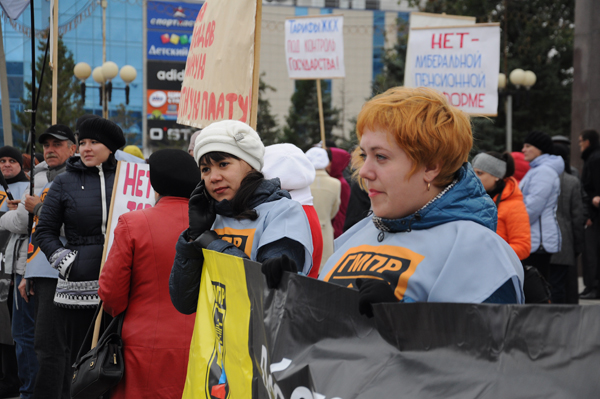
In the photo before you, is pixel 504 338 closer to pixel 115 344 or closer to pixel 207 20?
pixel 115 344

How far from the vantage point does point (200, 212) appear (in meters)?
2.75

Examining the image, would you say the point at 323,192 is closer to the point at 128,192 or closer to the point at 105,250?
the point at 128,192

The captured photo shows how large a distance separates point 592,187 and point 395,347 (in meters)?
9.08

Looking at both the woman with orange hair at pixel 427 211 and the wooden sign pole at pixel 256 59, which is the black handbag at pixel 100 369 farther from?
the woman with orange hair at pixel 427 211

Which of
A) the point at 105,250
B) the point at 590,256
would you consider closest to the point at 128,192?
the point at 105,250

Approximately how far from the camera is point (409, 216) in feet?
5.96

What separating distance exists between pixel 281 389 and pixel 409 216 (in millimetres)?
574

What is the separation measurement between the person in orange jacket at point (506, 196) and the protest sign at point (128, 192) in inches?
107

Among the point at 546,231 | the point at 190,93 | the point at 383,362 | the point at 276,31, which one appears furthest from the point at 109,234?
the point at 276,31

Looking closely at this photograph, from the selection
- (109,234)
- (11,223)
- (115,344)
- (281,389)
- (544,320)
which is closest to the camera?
(544,320)

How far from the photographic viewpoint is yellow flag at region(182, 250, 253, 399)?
219 centimetres

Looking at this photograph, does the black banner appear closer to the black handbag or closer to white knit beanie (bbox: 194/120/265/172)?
white knit beanie (bbox: 194/120/265/172)

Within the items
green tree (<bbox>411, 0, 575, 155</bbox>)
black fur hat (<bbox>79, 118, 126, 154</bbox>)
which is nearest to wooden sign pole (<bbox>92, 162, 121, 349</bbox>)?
black fur hat (<bbox>79, 118, 126, 154</bbox>)

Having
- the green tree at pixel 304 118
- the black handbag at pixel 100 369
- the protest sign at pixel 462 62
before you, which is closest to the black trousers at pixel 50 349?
the black handbag at pixel 100 369
